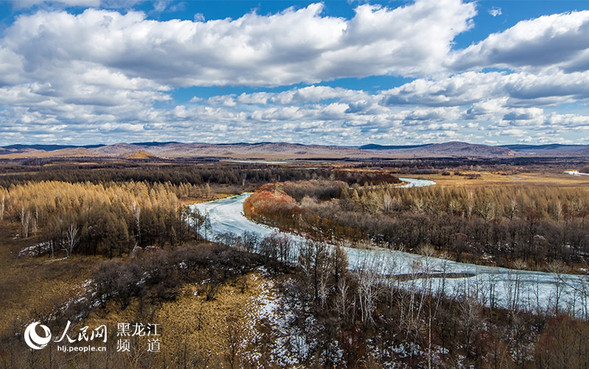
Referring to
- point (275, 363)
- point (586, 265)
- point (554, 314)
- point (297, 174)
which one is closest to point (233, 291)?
point (275, 363)

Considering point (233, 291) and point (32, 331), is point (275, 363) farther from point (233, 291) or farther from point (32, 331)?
point (32, 331)

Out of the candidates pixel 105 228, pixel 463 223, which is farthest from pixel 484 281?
pixel 105 228

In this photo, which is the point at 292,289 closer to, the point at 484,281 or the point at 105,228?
the point at 484,281

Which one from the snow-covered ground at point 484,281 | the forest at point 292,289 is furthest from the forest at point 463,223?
the snow-covered ground at point 484,281

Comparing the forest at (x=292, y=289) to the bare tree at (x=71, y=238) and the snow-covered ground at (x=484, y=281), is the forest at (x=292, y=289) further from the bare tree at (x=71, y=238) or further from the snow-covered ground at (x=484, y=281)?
the snow-covered ground at (x=484, y=281)

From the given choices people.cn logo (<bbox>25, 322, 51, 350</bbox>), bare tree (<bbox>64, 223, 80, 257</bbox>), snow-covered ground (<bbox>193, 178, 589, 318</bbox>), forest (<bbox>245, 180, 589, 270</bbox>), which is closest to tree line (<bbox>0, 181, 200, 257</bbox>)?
bare tree (<bbox>64, 223, 80, 257</bbox>)

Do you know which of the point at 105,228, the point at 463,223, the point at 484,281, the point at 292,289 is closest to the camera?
the point at 292,289

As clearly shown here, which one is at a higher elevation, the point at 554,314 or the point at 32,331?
the point at 32,331

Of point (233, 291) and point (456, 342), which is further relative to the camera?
point (233, 291)
